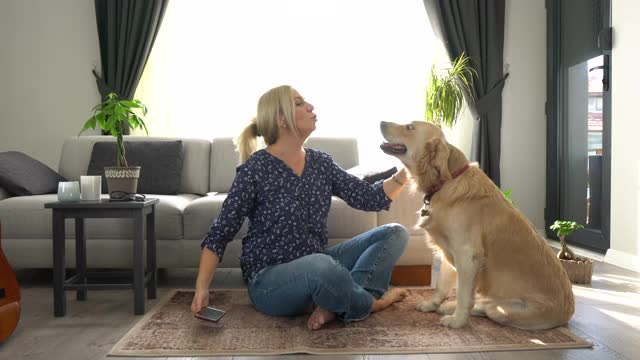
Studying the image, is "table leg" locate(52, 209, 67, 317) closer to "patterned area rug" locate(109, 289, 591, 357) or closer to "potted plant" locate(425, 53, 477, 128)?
"patterned area rug" locate(109, 289, 591, 357)

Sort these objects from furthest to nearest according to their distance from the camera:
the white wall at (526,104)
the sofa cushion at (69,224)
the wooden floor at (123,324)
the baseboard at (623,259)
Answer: the white wall at (526,104)
the baseboard at (623,259)
the sofa cushion at (69,224)
the wooden floor at (123,324)

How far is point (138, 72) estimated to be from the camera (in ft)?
15.1

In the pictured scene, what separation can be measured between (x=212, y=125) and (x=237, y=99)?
1.05ft

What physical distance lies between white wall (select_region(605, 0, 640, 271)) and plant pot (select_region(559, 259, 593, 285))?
609 millimetres

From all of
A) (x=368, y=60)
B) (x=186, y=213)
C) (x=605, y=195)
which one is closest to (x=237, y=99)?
(x=368, y=60)

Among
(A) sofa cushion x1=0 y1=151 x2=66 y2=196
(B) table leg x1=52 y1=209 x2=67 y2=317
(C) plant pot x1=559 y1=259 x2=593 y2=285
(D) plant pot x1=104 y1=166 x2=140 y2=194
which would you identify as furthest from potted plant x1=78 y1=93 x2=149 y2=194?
(C) plant pot x1=559 y1=259 x2=593 y2=285

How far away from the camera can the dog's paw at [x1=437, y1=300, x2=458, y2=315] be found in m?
2.17

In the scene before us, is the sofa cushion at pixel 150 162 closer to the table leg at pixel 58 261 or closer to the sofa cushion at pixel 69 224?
the sofa cushion at pixel 69 224

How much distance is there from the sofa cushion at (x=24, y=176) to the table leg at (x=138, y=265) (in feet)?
4.01

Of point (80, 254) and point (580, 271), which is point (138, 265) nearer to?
point (80, 254)

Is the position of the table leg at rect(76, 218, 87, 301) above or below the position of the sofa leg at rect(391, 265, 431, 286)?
Result: above

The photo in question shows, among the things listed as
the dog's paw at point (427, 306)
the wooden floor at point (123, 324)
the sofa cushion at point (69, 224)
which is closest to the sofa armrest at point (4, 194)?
the sofa cushion at point (69, 224)

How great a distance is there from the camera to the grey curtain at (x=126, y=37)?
459cm

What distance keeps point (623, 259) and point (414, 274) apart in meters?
1.54
